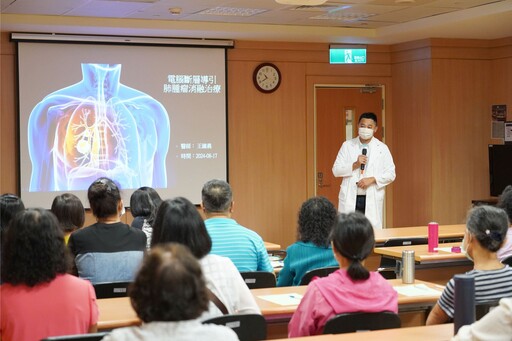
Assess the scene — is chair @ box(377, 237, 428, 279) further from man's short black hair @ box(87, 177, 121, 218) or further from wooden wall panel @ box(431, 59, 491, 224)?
wooden wall panel @ box(431, 59, 491, 224)

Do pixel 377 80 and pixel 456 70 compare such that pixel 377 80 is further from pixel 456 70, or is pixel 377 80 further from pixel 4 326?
pixel 4 326

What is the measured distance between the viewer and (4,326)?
3043 mm

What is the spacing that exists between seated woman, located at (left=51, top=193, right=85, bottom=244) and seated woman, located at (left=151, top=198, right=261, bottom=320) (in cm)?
162

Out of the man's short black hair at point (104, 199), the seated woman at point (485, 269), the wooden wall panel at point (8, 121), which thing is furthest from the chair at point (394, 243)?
the wooden wall panel at point (8, 121)

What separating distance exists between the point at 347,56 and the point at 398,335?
7.26m

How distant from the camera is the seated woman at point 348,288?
10.7ft

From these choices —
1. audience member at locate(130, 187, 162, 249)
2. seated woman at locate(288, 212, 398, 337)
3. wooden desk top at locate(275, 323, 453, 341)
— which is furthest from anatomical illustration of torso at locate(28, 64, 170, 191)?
wooden desk top at locate(275, 323, 453, 341)

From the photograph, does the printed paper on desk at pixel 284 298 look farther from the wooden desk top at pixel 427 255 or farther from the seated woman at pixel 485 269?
the wooden desk top at pixel 427 255

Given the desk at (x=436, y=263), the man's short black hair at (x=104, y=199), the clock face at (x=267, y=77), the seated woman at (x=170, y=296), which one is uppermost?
the clock face at (x=267, y=77)

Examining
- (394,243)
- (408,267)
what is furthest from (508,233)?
(394,243)

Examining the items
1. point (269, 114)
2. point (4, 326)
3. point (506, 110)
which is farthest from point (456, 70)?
point (4, 326)

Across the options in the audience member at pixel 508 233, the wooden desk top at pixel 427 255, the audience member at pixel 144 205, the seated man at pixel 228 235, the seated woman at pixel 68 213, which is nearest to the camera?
the seated man at pixel 228 235

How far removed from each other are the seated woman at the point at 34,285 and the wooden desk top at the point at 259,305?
0.32 m

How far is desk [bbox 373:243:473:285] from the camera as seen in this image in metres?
5.51
